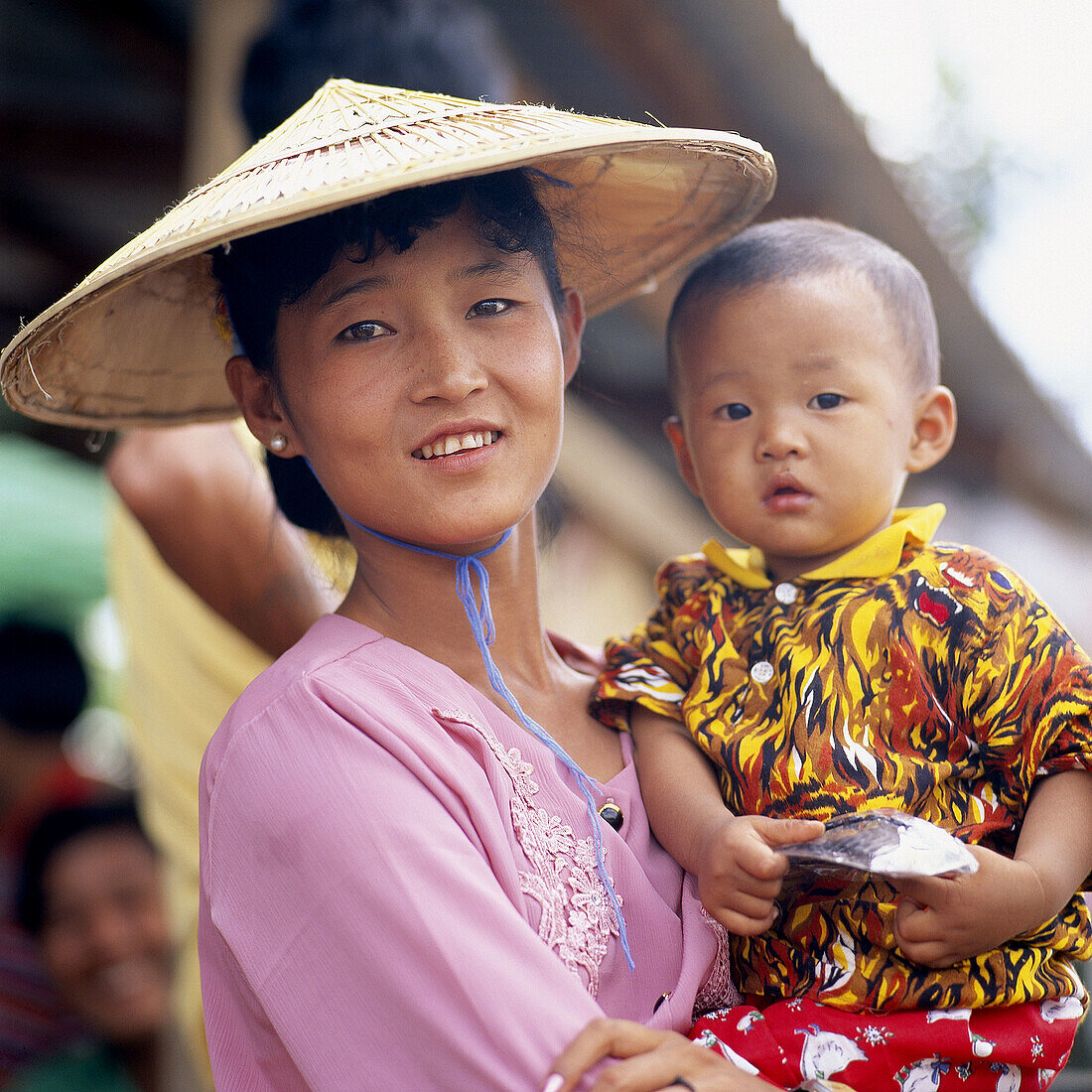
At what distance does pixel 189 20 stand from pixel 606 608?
11.4ft

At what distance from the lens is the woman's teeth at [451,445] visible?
154cm

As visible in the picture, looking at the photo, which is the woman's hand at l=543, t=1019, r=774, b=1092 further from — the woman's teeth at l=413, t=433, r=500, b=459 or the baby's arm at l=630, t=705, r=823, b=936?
the woman's teeth at l=413, t=433, r=500, b=459

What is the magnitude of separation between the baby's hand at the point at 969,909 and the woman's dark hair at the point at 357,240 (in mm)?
950

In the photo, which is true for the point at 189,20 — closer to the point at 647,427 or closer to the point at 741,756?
the point at 647,427

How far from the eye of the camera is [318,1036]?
1229mm

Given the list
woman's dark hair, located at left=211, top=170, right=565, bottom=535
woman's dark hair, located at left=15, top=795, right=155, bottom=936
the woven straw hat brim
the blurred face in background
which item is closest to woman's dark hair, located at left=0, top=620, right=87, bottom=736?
woman's dark hair, located at left=15, top=795, right=155, bottom=936

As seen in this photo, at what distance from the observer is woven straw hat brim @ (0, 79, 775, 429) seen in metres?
1.36

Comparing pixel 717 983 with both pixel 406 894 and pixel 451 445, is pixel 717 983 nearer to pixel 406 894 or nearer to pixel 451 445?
pixel 406 894

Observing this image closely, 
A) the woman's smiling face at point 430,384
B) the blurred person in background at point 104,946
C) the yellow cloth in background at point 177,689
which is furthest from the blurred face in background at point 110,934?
the woman's smiling face at point 430,384

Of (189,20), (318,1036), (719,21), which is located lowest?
(318,1036)

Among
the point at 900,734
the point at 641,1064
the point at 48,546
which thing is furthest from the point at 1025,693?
the point at 48,546

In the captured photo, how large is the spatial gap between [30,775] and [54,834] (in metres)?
0.50

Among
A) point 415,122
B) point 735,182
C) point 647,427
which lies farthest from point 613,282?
point 647,427

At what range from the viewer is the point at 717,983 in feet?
5.15
